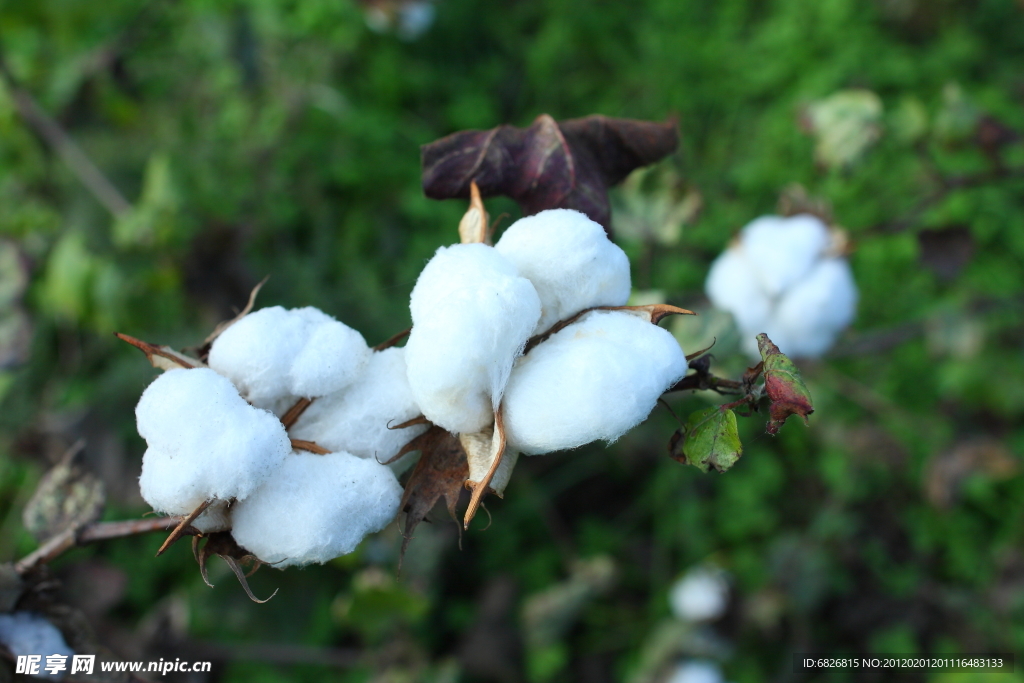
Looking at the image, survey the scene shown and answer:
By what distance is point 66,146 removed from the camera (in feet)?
7.84

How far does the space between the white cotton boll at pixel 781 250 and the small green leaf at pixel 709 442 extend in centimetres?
86

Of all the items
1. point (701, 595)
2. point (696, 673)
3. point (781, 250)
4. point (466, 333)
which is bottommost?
point (696, 673)

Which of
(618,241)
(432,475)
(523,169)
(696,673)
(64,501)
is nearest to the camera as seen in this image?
(432,475)

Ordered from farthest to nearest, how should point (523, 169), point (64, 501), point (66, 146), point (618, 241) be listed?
1. point (66, 146)
2. point (618, 241)
3. point (64, 501)
4. point (523, 169)

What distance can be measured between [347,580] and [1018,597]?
2.19 m

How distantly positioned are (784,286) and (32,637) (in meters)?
1.46

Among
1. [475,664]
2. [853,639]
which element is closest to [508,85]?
[475,664]

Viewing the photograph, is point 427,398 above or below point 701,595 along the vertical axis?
above

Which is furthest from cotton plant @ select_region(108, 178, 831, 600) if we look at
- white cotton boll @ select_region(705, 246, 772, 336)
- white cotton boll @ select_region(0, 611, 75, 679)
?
white cotton boll @ select_region(705, 246, 772, 336)

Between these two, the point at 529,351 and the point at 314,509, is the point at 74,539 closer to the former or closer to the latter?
the point at 314,509

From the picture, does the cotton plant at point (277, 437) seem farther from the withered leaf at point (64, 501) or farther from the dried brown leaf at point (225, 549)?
the withered leaf at point (64, 501)

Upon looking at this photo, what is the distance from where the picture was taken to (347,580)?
238 centimetres

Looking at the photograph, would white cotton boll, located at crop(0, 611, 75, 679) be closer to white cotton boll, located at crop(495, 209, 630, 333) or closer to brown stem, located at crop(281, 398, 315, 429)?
brown stem, located at crop(281, 398, 315, 429)

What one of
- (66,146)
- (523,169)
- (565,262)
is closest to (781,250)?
(523,169)
